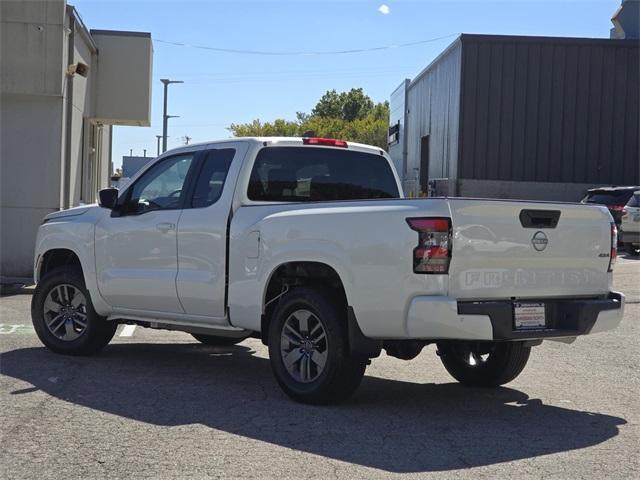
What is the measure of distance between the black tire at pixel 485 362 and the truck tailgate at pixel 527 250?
0.85 metres

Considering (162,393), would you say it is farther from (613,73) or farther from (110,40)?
(613,73)

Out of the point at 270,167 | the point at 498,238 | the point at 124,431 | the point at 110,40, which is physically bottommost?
the point at 124,431

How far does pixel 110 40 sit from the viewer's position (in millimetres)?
19578

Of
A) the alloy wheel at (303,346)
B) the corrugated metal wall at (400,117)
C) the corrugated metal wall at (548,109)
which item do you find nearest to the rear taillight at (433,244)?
the alloy wheel at (303,346)

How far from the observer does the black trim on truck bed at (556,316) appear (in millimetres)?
5914

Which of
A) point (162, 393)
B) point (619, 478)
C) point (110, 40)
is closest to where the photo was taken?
point (619, 478)

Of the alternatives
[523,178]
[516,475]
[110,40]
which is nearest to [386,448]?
[516,475]

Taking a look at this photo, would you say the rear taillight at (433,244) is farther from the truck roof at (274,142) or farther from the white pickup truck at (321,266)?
the truck roof at (274,142)

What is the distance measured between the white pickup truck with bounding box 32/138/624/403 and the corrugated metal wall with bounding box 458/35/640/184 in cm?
2495

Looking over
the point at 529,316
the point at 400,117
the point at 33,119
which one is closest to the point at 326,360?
the point at 529,316

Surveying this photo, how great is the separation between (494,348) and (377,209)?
196 centimetres

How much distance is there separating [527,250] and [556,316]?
1.88ft

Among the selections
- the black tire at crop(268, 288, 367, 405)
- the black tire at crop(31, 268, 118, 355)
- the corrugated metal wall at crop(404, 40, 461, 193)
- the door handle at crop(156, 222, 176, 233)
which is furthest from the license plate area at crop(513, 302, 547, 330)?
the corrugated metal wall at crop(404, 40, 461, 193)

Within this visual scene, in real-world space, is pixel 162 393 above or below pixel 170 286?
below
